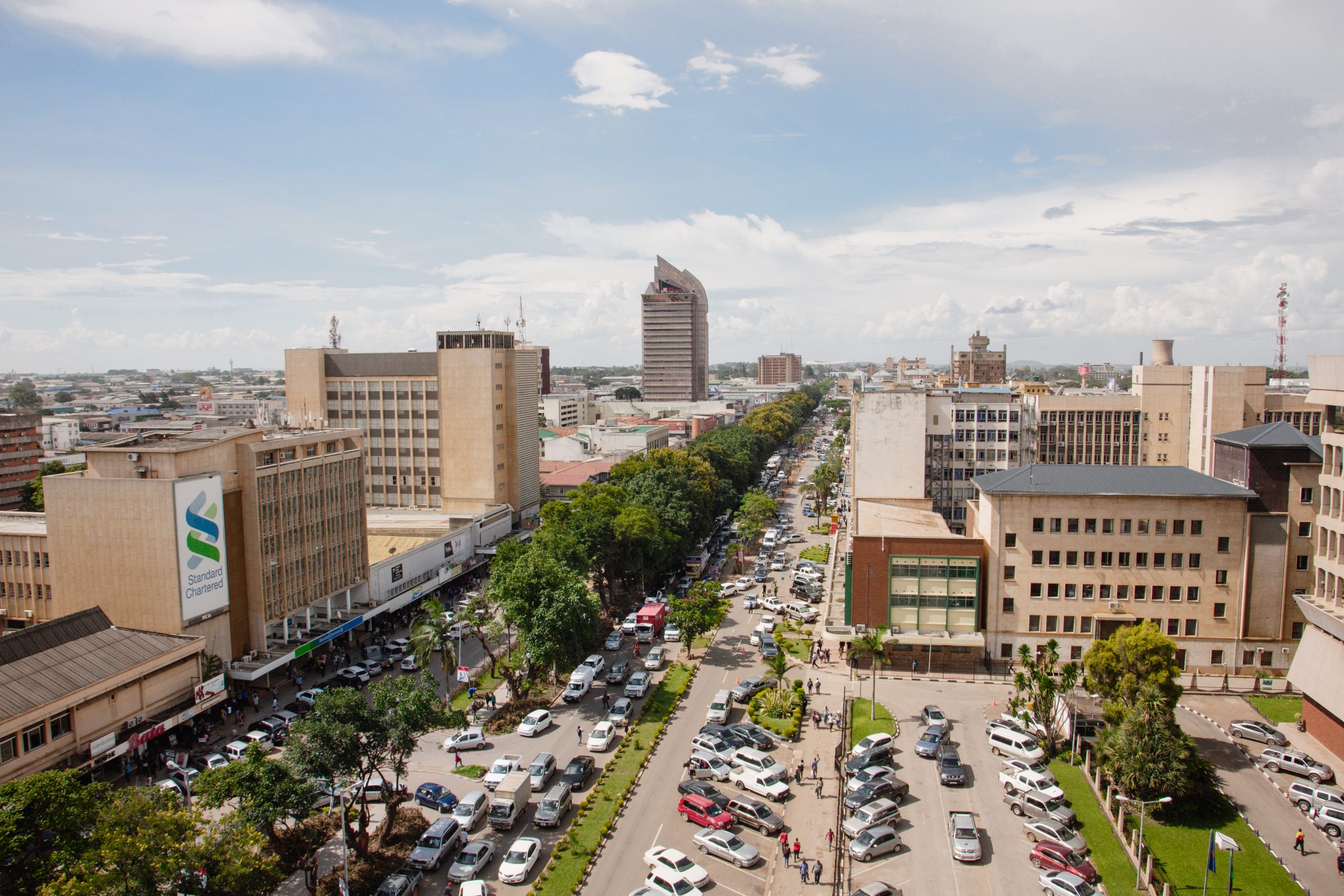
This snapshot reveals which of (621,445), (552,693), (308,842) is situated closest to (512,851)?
(308,842)

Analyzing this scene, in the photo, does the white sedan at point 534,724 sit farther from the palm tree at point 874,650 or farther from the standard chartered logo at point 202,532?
the standard chartered logo at point 202,532

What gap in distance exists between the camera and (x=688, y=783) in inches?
Result: 1487

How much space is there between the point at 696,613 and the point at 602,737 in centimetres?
1448

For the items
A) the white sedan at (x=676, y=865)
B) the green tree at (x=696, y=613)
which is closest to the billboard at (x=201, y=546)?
the green tree at (x=696, y=613)

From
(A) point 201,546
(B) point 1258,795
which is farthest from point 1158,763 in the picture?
(A) point 201,546

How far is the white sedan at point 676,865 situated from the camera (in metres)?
31.6

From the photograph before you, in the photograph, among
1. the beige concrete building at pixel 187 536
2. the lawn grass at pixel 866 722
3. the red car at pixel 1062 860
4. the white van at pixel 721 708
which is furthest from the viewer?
the white van at pixel 721 708

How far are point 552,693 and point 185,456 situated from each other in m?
25.3

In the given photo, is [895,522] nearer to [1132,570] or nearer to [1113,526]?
[1113,526]

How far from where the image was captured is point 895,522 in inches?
2530

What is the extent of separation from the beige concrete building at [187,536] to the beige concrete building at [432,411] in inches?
1295

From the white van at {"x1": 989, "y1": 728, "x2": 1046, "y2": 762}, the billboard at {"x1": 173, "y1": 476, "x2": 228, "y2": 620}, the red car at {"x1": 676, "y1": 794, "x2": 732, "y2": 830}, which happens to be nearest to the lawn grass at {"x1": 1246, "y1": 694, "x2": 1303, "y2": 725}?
the white van at {"x1": 989, "y1": 728, "x2": 1046, "y2": 762}

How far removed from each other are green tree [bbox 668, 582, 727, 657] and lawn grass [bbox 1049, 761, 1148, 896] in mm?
23401

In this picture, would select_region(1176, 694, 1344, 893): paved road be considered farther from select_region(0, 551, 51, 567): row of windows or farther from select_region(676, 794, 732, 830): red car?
select_region(0, 551, 51, 567): row of windows
